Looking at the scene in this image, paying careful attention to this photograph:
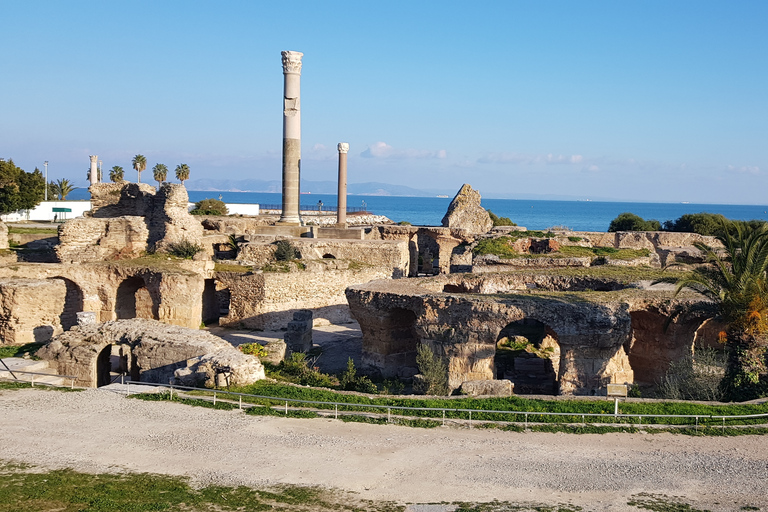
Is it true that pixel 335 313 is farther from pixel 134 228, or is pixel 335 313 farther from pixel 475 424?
pixel 475 424

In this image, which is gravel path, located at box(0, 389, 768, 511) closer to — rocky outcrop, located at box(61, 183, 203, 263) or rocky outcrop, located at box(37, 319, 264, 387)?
rocky outcrop, located at box(37, 319, 264, 387)

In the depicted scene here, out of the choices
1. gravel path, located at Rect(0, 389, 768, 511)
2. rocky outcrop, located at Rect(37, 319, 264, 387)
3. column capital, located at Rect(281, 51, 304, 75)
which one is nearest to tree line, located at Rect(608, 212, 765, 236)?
column capital, located at Rect(281, 51, 304, 75)

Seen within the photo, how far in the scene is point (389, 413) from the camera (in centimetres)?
1292

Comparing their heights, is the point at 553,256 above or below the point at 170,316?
above

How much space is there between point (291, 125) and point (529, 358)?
→ 65.4 ft

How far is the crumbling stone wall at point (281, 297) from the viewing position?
83.3 feet

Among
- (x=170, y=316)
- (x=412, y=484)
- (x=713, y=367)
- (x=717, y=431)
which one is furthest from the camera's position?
(x=170, y=316)

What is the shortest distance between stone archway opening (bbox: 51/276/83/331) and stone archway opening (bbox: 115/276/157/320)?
1275 millimetres

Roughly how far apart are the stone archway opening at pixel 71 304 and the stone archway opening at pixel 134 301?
1275mm

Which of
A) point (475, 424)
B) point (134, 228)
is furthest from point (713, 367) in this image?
point (134, 228)

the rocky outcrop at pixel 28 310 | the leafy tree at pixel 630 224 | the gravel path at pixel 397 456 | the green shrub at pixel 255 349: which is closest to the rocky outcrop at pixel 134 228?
the rocky outcrop at pixel 28 310

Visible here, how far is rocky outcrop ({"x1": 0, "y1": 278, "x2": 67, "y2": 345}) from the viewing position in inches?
788

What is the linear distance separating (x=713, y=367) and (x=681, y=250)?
18.4m

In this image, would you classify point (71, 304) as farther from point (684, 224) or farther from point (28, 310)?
point (684, 224)
